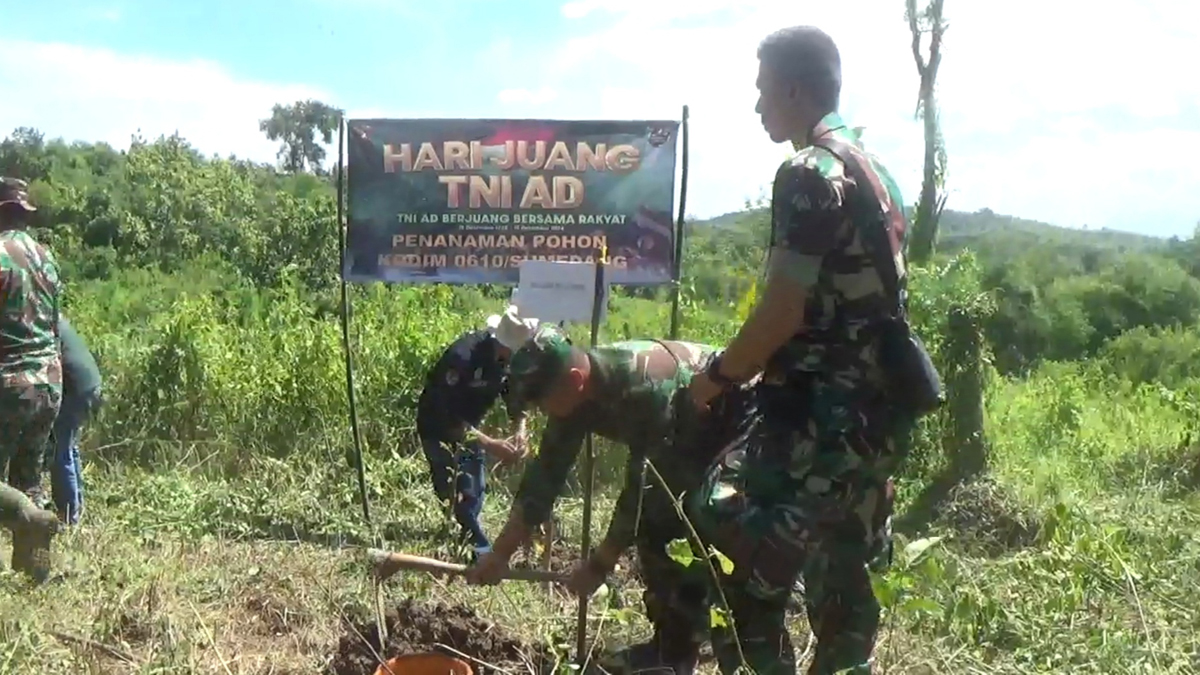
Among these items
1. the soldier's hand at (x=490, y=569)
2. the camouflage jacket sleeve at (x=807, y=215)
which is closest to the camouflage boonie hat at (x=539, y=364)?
the soldier's hand at (x=490, y=569)

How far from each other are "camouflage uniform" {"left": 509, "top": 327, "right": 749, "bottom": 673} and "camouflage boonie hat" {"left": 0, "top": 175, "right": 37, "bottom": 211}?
2.55 metres

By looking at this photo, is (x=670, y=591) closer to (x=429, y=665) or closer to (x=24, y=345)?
(x=429, y=665)

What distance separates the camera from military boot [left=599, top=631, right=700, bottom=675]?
353 cm

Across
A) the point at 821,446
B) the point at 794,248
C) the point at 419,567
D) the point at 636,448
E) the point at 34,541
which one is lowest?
the point at 34,541

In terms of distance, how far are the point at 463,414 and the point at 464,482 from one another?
30cm

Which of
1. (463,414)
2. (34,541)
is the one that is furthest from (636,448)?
(34,541)

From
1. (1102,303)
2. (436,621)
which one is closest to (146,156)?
(1102,303)

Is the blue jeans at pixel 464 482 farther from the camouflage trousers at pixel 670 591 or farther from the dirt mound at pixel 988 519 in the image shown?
the dirt mound at pixel 988 519

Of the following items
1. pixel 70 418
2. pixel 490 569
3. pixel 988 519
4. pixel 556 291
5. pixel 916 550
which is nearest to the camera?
pixel 916 550

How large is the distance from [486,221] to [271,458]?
1996 millimetres

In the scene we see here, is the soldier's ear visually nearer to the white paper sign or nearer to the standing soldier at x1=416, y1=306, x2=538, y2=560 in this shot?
the white paper sign

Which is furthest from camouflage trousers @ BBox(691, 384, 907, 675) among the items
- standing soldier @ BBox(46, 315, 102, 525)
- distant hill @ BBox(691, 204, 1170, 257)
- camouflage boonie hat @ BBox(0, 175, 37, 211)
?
distant hill @ BBox(691, 204, 1170, 257)

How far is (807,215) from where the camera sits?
103 inches

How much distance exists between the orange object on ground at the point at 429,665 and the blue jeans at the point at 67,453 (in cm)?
260
